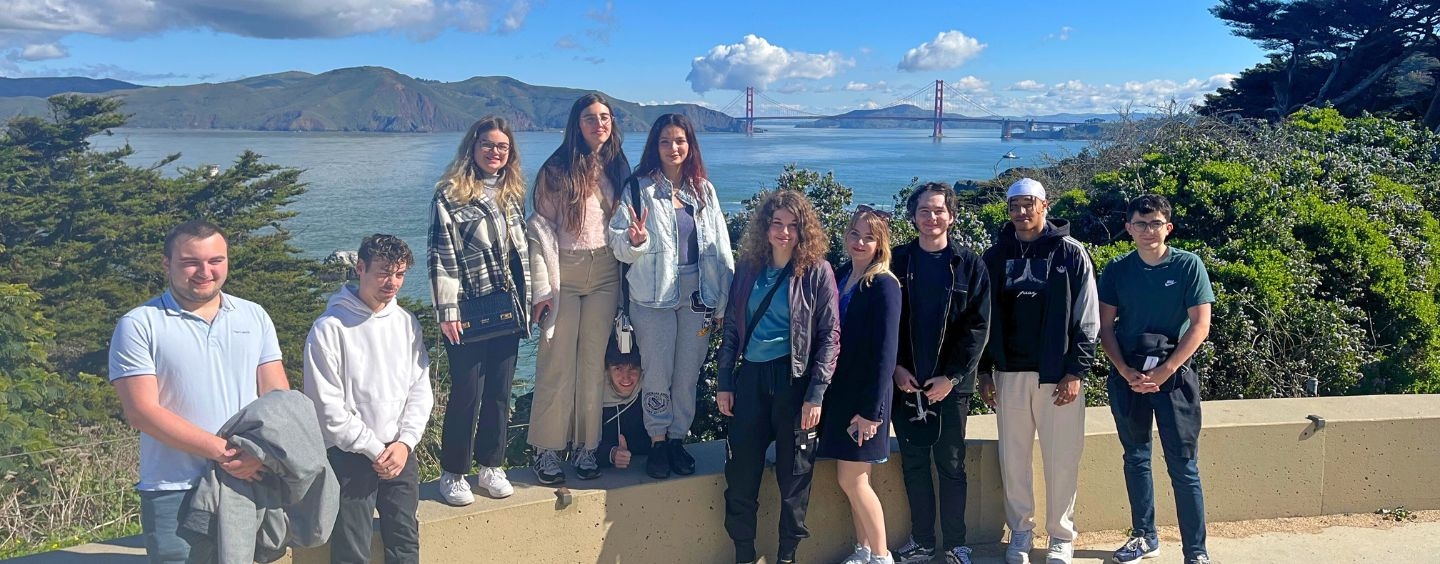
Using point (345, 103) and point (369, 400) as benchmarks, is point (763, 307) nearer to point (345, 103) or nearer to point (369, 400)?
point (369, 400)

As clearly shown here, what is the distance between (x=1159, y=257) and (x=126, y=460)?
7224 mm

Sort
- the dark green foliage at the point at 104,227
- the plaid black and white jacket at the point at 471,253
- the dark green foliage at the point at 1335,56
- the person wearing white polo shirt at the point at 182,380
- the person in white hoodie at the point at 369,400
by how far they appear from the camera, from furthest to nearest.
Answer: the dark green foliage at the point at 104,227 < the dark green foliage at the point at 1335,56 < the plaid black and white jacket at the point at 471,253 < the person in white hoodie at the point at 369,400 < the person wearing white polo shirt at the point at 182,380

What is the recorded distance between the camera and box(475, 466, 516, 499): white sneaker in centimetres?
351

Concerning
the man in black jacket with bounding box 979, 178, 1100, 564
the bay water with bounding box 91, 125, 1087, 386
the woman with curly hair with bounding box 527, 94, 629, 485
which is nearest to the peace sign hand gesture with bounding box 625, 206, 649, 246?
the woman with curly hair with bounding box 527, 94, 629, 485

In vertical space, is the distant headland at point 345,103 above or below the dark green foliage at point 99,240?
above

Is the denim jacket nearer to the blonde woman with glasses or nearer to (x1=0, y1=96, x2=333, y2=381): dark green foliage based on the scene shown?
the blonde woman with glasses

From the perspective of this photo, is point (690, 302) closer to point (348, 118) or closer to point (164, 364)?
point (164, 364)

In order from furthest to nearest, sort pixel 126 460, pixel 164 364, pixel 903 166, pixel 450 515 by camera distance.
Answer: pixel 903 166 < pixel 126 460 < pixel 450 515 < pixel 164 364

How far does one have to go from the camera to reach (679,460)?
3.79m

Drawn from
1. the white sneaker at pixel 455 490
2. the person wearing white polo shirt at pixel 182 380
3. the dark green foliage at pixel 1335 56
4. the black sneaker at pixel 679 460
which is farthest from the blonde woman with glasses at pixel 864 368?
the dark green foliage at pixel 1335 56

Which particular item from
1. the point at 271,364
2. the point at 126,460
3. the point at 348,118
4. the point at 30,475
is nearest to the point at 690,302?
the point at 271,364

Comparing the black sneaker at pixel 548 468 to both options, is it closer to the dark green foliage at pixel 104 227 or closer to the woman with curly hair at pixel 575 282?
the woman with curly hair at pixel 575 282

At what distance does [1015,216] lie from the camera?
3664 millimetres

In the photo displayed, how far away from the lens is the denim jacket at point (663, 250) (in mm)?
3604
